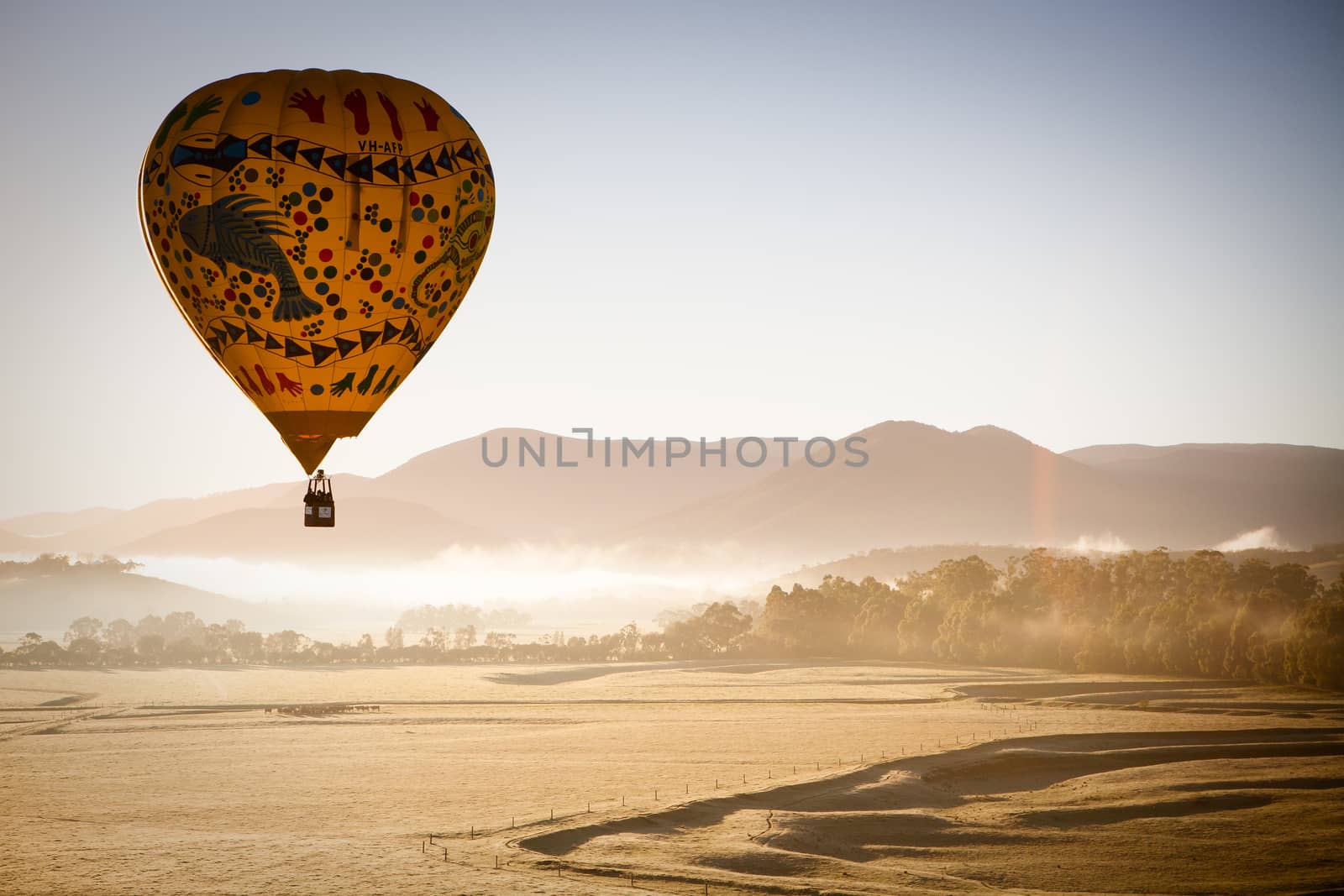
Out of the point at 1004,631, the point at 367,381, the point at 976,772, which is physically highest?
the point at 367,381

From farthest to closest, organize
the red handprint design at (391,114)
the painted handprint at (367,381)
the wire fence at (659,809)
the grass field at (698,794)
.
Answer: the grass field at (698,794) → the wire fence at (659,809) → the painted handprint at (367,381) → the red handprint design at (391,114)

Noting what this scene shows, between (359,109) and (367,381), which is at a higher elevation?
(359,109)

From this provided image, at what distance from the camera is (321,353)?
3638cm

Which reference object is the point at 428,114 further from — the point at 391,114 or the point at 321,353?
the point at 321,353

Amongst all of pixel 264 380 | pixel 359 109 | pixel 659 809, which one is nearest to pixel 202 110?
pixel 359 109

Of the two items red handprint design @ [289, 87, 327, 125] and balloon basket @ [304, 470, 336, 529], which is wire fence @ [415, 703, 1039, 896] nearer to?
balloon basket @ [304, 470, 336, 529]

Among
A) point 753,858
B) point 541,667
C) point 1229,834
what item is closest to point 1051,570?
point 541,667

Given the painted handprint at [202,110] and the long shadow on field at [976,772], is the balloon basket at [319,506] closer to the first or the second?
the painted handprint at [202,110]

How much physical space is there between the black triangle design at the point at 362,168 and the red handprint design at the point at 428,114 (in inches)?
93.1

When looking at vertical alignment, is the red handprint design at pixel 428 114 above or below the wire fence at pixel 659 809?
above

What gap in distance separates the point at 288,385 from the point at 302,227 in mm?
4622

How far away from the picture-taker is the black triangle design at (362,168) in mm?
35875

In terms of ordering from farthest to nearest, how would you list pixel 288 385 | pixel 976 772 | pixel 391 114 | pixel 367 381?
1. pixel 976 772
2. pixel 367 381
3. pixel 391 114
4. pixel 288 385

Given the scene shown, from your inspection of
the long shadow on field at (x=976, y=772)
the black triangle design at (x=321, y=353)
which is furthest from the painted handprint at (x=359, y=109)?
the long shadow on field at (x=976, y=772)
